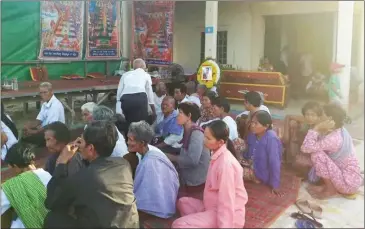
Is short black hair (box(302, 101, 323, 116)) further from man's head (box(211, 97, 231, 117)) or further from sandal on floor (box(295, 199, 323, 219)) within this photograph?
man's head (box(211, 97, 231, 117))

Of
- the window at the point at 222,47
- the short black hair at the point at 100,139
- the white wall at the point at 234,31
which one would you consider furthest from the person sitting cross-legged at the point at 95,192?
the window at the point at 222,47

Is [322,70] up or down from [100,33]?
down

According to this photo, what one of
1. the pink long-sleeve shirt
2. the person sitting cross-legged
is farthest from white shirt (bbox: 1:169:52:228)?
the pink long-sleeve shirt

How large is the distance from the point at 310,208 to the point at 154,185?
52.6 inches

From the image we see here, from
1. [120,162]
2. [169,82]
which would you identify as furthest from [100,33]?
[120,162]

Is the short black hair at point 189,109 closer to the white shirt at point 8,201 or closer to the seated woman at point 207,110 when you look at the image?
the seated woman at point 207,110

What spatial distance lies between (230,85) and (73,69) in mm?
3466

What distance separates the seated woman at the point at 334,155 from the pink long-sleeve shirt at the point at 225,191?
1281 millimetres

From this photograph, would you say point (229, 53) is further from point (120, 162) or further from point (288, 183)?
point (120, 162)

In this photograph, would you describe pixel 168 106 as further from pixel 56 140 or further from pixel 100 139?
pixel 100 139

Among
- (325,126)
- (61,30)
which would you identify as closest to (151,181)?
(325,126)

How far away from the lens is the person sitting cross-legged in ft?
7.11

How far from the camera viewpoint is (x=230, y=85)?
8.54 m

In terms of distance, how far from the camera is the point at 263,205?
10.4 ft
